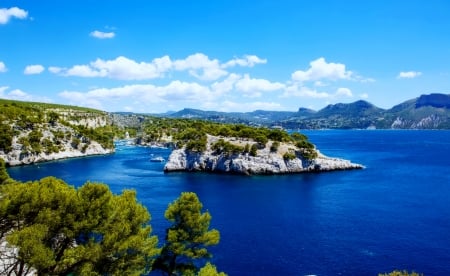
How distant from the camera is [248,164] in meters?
131

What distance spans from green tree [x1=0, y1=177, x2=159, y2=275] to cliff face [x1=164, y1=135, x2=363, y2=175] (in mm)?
99991

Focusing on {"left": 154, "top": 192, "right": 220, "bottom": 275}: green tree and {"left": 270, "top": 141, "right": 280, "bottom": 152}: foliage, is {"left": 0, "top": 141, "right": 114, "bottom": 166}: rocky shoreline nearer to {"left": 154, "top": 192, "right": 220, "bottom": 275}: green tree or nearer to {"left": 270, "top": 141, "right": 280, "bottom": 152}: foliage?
{"left": 270, "top": 141, "right": 280, "bottom": 152}: foliage

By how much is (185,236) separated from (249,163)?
9299 cm

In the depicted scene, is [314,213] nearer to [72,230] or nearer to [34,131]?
[72,230]

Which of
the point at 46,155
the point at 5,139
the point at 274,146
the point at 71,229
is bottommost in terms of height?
the point at 46,155

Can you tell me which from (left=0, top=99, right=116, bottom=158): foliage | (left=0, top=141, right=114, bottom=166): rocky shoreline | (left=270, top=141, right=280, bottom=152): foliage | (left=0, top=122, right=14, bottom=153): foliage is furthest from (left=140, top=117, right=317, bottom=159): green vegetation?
(left=0, top=122, right=14, bottom=153): foliage

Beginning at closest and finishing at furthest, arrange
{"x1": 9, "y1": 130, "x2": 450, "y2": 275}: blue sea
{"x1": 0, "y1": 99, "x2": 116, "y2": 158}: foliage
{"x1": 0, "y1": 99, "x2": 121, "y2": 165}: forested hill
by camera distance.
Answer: {"x1": 9, "y1": 130, "x2": 450, "y2": 275}: blue sea
{"x1": 0, "y1": 99, "x2": 121, "y2": 165}: forested hill
{"x1": 0, "y1": 99, "x2": 116, "y2": 158}: foliage

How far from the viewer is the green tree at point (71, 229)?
24.1 meters

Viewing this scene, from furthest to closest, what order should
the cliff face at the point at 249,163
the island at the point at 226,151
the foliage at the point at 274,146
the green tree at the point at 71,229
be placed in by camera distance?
the foliage at the point at 274,146, the island at the point at 226,151, the cliff face at the point at 249,163, the green tree at the point at 71,229

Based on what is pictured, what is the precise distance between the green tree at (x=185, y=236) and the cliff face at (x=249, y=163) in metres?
91.2

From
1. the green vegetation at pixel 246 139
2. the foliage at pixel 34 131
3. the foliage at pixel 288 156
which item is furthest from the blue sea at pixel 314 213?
the foliage at pixel 34 131

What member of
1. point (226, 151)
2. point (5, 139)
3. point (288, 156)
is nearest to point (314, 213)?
point (288, 156)

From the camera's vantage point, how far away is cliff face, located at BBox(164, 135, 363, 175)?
131 m

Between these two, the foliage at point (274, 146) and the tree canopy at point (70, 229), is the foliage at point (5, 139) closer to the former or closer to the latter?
the foliage at point (274, 146)
